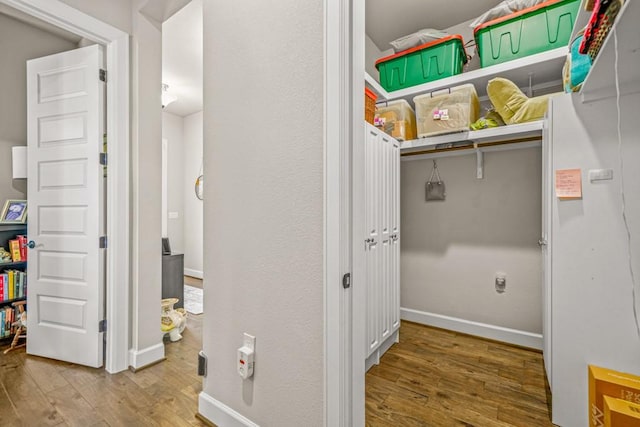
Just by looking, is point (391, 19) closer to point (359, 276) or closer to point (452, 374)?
point (359, 276)

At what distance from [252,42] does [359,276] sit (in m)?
1.18

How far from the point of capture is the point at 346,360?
1099 millimetres

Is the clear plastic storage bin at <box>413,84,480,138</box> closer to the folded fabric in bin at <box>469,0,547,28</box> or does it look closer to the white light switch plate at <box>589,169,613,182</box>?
the folded fabric in bin at <box>469,0,547,28</box>

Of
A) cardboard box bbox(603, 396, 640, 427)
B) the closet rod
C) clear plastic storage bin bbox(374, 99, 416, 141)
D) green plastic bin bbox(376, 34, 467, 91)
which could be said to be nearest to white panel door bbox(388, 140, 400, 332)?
clear plastic storage bin bbox(374, 99, 416, 141)

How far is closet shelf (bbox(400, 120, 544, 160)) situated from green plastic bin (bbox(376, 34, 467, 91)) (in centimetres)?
51

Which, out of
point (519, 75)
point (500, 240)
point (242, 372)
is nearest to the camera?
point (242, 372)

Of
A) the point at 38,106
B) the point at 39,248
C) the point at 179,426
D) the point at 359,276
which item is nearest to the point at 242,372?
the point at 179,426

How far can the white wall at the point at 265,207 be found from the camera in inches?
46.0

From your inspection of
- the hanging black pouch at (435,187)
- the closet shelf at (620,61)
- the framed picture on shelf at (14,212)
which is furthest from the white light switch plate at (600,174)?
the framed picture on shelf at (14,212)

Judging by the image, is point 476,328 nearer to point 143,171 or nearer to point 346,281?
point 346,281

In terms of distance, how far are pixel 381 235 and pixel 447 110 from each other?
1.12 m

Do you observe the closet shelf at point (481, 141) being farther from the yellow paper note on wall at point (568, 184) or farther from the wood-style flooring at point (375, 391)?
the wood-style flooring at point (375, 391)

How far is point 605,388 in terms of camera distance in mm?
1344

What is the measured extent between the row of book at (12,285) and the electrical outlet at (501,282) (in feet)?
14.0
